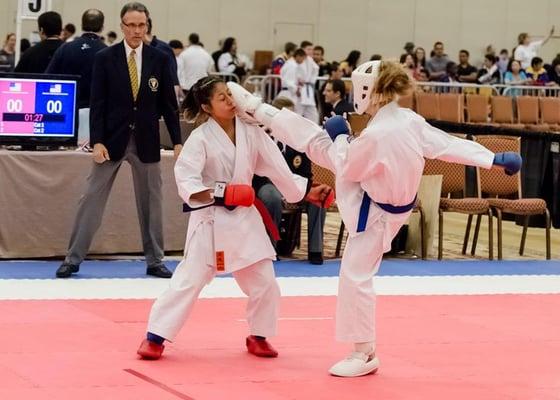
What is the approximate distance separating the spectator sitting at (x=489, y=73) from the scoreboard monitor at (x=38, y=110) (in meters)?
16.9

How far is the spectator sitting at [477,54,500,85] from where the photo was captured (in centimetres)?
2577

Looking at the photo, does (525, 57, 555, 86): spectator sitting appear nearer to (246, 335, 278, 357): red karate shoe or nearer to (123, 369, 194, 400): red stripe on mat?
(246, 335, 278, 357): red karate shoe

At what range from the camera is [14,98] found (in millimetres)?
9695

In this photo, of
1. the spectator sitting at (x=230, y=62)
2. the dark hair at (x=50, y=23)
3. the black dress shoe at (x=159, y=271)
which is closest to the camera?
the black dress shoe at (x=159, y=271)

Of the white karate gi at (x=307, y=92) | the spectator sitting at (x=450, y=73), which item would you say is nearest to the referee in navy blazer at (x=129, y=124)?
the white karate gi at (x=307, y=92)

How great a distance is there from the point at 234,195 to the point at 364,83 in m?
0.88

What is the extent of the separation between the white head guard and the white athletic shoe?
4.09 feet

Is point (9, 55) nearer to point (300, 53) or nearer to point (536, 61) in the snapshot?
point (300, 53)

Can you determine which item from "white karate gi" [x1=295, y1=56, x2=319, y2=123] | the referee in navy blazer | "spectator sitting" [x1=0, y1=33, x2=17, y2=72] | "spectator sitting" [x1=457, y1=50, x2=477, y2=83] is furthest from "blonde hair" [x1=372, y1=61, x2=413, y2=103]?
"spectator sitting" [x1=457, y1=50, x2=477, y2=83]

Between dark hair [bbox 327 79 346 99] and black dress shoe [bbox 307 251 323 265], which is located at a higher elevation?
dark hair [bbox 327 79 346 99]

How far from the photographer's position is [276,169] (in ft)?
22.0

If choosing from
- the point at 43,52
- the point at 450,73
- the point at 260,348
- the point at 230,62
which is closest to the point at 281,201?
the point at 43,52

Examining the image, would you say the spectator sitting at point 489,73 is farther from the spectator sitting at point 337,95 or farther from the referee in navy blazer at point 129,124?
the referee in navy blazer at point 129,124

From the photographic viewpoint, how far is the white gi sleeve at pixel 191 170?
6.48 m
